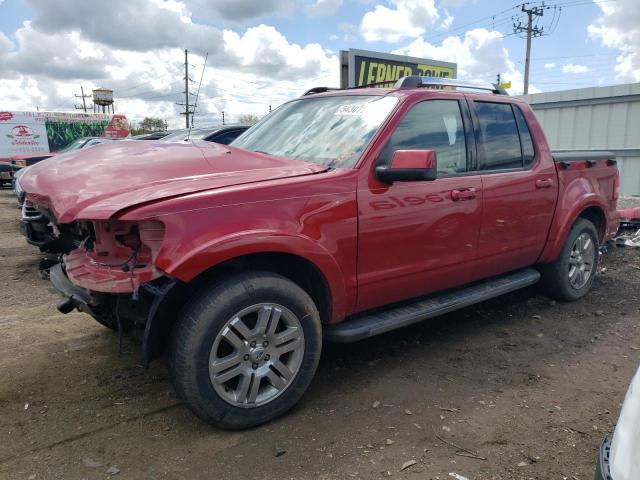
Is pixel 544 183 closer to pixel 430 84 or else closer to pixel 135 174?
pixel 430 84

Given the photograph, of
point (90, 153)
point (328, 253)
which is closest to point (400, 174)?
point (328, 253)

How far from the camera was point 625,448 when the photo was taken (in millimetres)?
1625

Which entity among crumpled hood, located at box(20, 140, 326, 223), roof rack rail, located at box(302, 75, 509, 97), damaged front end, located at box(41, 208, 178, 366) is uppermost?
roof rack rail, located at box(302, 75, 509, 97)

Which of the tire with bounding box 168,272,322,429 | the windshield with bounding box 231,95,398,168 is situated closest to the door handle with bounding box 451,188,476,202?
the windshield with bounding box 231,95,398,168

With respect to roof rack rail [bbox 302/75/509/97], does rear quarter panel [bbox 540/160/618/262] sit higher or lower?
lower

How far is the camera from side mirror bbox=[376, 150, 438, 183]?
3092 millimetres

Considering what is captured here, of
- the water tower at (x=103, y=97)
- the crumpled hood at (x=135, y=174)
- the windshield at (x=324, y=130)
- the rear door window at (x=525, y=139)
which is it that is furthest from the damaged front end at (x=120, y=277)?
the water tower at (x=103, y=97)

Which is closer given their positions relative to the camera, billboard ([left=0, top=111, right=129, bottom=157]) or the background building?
the background building

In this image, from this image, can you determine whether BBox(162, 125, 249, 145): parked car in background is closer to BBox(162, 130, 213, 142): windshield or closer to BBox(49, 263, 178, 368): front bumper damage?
BBox(162, 130, 213, 142): windshield

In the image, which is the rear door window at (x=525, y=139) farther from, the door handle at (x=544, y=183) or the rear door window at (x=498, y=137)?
the door handle at (x=544, y=183)

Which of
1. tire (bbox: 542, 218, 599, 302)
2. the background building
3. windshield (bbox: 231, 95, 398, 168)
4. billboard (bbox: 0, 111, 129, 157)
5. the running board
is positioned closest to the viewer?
the running board

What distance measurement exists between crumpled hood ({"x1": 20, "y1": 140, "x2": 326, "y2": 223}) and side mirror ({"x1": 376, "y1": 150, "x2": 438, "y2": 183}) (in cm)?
45

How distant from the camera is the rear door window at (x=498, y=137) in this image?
4066mm

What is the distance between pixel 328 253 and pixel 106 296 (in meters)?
1.23
